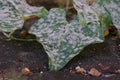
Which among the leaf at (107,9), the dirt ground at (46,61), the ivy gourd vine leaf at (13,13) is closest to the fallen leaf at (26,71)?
the dirt ground at (46,61)

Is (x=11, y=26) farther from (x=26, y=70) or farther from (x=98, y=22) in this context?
(x=98, y=22)

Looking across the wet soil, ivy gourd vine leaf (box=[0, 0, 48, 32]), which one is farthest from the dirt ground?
ivy gourd vine leaf (box=[0, 0, 48, 32])

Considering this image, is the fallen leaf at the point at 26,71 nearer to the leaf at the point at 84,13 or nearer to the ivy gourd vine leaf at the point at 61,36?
the ivy gourd vine leaf at the point at 61,36

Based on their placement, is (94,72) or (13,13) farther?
(13,13)

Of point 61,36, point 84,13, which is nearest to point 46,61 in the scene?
point 61,36

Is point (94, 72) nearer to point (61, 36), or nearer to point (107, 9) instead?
point (61, 36)

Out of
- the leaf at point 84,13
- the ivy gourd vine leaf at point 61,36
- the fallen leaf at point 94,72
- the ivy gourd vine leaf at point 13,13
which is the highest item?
the leaf at point 84,13
